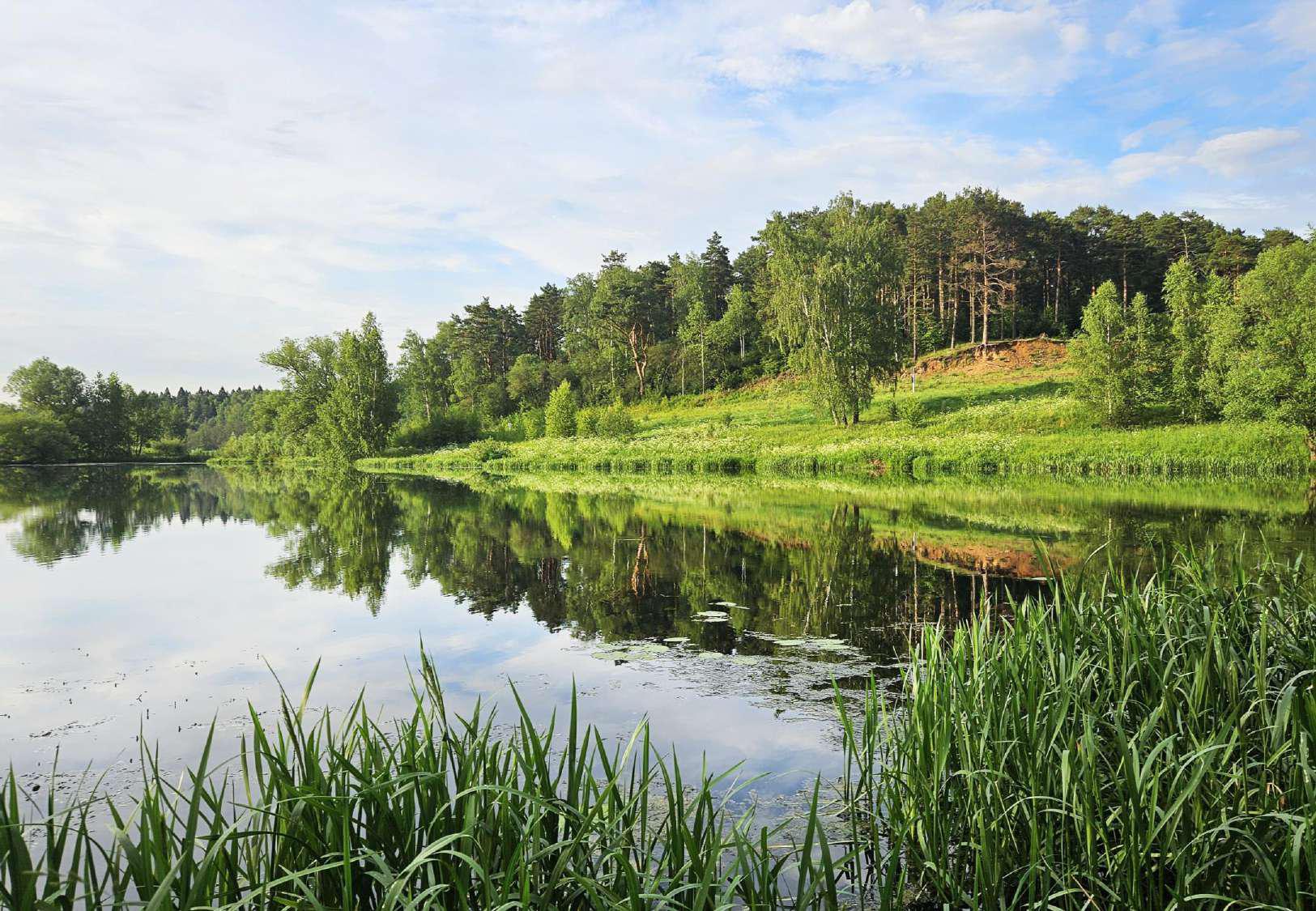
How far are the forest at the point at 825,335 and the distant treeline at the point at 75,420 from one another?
0.21 metres

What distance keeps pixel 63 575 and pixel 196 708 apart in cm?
996

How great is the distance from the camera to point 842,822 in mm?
5055

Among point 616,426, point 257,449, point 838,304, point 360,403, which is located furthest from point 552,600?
point 257,449

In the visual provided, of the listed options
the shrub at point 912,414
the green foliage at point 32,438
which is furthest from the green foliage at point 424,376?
the shrub at point 912,414

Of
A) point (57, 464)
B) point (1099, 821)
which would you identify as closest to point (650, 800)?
point (1099, 821)

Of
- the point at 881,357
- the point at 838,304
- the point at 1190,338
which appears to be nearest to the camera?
the point at 1190,338

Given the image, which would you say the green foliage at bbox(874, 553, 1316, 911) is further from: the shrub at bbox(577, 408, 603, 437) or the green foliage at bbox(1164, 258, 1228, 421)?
the shrub at bbox(577, 408, 603, 437)

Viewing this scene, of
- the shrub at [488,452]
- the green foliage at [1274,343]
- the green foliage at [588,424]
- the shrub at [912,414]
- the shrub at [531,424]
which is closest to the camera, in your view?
the green foliage at [1274,343]

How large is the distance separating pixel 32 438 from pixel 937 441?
76.4 m

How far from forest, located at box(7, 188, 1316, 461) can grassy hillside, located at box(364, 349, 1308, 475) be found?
68.2 inches

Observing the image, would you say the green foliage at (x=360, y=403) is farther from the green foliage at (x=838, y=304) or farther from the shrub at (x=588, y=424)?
the green foliage at (x=838, y=304)

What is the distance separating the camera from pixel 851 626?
10.4 metres

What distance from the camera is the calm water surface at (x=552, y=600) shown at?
7.57 metres

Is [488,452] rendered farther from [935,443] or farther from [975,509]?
[975,509]
